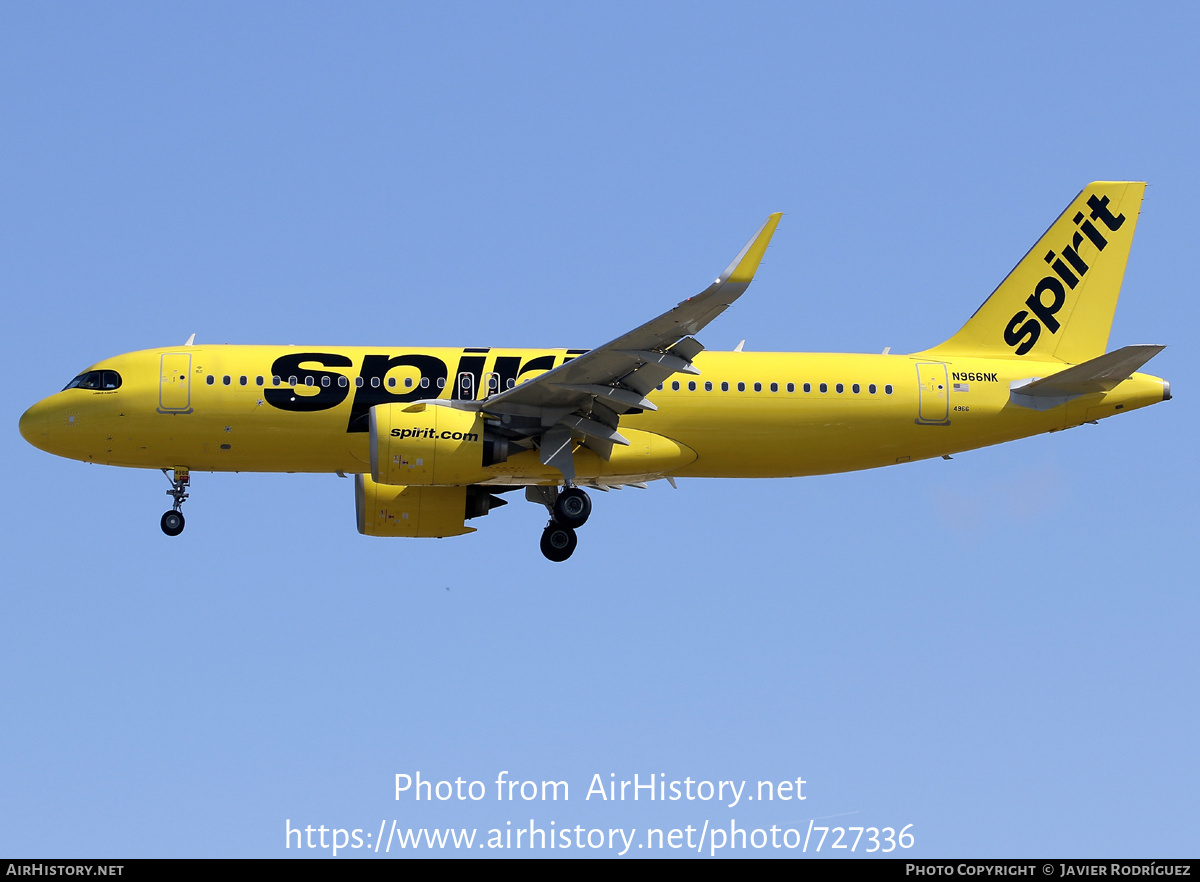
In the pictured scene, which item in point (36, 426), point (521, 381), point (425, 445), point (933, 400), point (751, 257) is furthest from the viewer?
point (933, 400)

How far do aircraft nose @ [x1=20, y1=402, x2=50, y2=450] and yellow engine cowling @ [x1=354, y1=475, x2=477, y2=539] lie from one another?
7.10 metres

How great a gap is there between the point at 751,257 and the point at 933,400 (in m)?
8.95

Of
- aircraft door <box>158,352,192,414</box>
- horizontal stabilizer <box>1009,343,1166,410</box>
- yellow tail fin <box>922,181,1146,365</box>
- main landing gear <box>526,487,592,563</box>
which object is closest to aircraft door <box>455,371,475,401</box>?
main landing gear <box>526,487,592,563</box>

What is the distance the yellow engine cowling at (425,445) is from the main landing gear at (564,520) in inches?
95.1

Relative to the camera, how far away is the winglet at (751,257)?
30.2 meters

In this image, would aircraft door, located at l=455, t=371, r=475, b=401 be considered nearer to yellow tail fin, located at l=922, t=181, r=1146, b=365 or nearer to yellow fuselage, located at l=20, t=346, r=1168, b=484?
yellow fuselage, located at l=20, t=346, r=1168, b=484

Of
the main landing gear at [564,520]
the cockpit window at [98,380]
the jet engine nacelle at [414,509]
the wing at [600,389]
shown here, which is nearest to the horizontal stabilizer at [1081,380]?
the wing at [600,389]

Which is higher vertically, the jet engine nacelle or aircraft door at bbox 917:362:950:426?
aircraft door at bbox 917:362:950:426

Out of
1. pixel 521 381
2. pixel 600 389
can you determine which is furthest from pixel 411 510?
pixel 600 389

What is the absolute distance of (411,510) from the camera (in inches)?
1529

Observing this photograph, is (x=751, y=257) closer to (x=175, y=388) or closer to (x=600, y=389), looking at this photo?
(x=600, y=389)

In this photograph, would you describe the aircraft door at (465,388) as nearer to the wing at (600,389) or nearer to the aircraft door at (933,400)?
the wing at (600,389)

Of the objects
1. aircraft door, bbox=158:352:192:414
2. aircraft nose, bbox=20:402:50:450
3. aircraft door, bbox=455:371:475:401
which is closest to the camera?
aircraft door, bbox=158:352:192:414

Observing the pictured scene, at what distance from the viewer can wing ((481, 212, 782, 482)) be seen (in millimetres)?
32500
